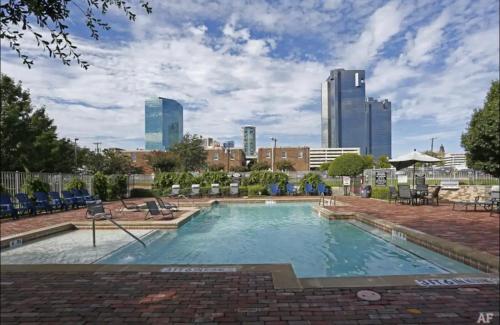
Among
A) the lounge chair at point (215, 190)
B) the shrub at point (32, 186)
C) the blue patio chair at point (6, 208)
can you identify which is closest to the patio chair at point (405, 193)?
the lounge chair at point (215, 190)

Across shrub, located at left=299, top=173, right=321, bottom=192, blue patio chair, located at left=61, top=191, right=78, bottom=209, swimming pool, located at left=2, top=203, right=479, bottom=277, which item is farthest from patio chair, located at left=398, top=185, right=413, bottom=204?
blue patio chair, located at left=61, top=191, right=78, bottom=209

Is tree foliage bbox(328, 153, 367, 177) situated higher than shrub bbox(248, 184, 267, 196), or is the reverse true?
tree foliage bbox(328, 153, 367, 177)

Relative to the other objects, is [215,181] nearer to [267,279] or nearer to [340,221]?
[340,221]

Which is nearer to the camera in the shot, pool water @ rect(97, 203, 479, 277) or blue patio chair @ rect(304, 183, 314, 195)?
pool water @ rect(97, 203, 479, 277)

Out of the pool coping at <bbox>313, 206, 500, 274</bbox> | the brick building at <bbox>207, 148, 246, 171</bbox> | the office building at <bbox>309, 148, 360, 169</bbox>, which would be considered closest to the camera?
the pool coping at <bbox>313, 206, 500, 274</bbox>

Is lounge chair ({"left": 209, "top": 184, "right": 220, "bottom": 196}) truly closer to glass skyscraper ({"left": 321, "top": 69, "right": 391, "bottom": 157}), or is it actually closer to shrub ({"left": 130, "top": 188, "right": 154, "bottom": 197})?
shrub ({"left": 130, "top": 188, "right": 154, "bottom": 197})

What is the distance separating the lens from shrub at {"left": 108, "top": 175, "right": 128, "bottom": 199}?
797 inches

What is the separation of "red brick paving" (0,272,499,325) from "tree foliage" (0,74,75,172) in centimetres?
2074

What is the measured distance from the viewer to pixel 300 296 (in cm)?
371

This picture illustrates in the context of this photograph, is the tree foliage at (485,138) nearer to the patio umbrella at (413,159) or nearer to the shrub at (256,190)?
the patio umbrella at (413,159)

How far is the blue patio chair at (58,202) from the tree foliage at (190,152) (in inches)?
1466

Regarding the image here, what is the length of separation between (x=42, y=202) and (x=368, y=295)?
12505 millimetres

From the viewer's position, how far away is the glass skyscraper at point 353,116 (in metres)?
136

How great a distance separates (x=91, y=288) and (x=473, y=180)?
19.0m
